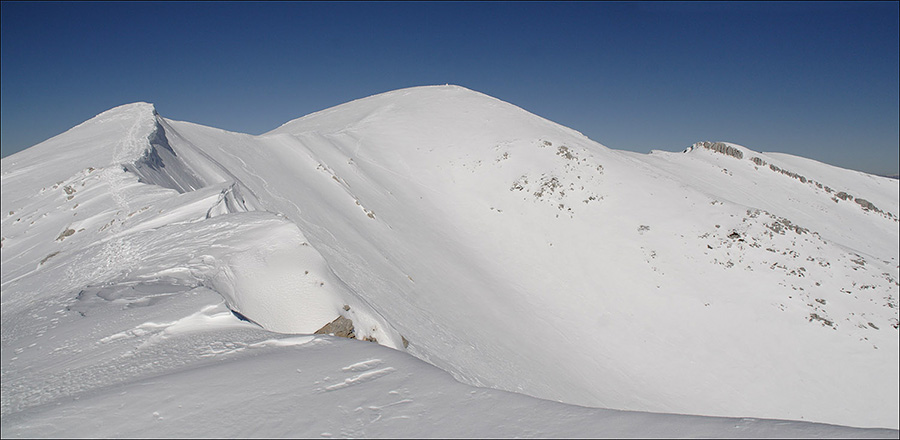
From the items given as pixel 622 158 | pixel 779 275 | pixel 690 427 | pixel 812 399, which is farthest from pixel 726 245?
pixel 690 427

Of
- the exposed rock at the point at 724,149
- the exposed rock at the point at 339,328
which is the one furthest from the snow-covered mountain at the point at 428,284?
the exposed rock at the point at 724,149

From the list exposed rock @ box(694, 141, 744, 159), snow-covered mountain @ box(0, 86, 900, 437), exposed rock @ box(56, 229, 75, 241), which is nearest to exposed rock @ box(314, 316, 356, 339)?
snow-covered mountain @ box(0, 86, 900, 437)

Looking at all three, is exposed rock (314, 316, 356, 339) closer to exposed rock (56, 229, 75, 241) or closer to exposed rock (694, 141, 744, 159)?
exposed rock (56, 229, 75, 241)

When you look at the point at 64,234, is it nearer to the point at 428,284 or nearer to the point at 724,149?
the point at 428,284

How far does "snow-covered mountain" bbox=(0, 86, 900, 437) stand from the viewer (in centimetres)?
359

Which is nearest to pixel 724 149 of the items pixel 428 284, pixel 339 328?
pixel 428 284

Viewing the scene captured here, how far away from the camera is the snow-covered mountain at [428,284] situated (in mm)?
3588

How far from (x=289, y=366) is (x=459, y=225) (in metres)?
22.7

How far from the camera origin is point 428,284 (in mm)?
17000

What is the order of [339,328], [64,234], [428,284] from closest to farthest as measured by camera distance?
1. [64,234]
2. [339,328]
3. [428,284]

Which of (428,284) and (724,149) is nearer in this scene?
(428,284)

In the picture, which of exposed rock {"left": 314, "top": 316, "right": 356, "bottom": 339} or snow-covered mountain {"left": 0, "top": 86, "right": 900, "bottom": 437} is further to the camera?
exposed rock {"left": 314, "top": 316, "right": 356, "bottom": 339}

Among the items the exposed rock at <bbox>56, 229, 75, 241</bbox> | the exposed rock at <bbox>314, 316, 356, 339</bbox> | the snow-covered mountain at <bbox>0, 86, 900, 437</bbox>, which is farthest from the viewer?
the exposed rock at <bbox>314, 316, 356, 339</bbox>

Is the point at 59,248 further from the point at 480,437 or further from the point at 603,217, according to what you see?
the point at 603,217
